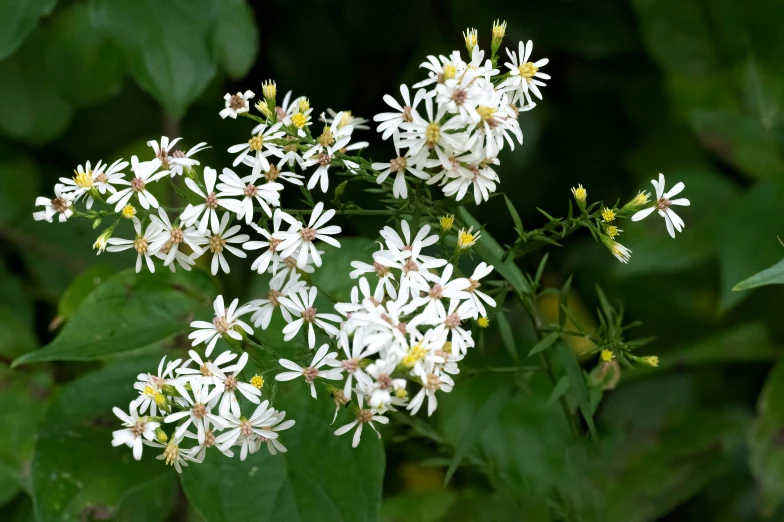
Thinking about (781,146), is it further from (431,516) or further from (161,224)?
(161,224)

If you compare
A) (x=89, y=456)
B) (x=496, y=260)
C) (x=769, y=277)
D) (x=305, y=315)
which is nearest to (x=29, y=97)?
(x=89, y=456)

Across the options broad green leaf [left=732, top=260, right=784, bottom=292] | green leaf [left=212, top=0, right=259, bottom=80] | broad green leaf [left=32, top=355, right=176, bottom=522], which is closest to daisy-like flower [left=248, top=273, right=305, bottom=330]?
broad green leaf [left=32, top=355, right=176, bottom=522]

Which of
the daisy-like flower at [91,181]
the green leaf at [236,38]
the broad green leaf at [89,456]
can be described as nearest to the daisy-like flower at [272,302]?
the daisy-like flower at [91,181]

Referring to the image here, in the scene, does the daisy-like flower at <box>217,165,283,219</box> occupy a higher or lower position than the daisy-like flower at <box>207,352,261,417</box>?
higher

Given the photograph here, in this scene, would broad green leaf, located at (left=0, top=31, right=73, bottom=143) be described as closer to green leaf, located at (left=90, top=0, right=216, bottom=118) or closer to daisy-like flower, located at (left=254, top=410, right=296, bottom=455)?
green leaf, located at (left=90, top=0, right=216, bottom=118)

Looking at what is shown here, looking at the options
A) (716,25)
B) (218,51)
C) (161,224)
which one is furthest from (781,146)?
(161,224)

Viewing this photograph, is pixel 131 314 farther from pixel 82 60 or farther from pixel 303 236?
pixel 82 60
